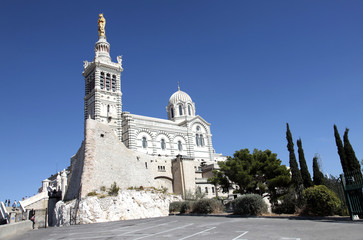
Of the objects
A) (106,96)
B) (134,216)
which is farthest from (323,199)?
(106,96)

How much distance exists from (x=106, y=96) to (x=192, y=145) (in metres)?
17.4

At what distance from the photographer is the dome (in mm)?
56125

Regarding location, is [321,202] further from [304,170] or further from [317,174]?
[317,174]

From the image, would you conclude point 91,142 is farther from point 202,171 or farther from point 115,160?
point 202,171

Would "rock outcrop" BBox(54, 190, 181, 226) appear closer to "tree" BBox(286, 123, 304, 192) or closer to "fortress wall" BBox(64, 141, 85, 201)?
"fortress wall" BBox(64, 141, 85, 201)

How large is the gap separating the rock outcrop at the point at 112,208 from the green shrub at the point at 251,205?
11468 mm

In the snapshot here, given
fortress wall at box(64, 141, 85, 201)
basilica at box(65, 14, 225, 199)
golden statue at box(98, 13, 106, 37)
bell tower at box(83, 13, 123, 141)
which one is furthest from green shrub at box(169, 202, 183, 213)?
golden statue at box(98, 13, 106, 37)

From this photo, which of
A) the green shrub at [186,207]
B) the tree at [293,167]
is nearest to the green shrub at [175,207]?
the green shrub at [186,207]

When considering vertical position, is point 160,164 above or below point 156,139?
below

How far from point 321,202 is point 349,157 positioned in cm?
873

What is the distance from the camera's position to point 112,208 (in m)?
24.0

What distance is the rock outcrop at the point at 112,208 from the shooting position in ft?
75.6

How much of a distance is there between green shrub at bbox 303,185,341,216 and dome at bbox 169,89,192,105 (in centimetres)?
4292

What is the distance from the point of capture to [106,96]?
151 ft
